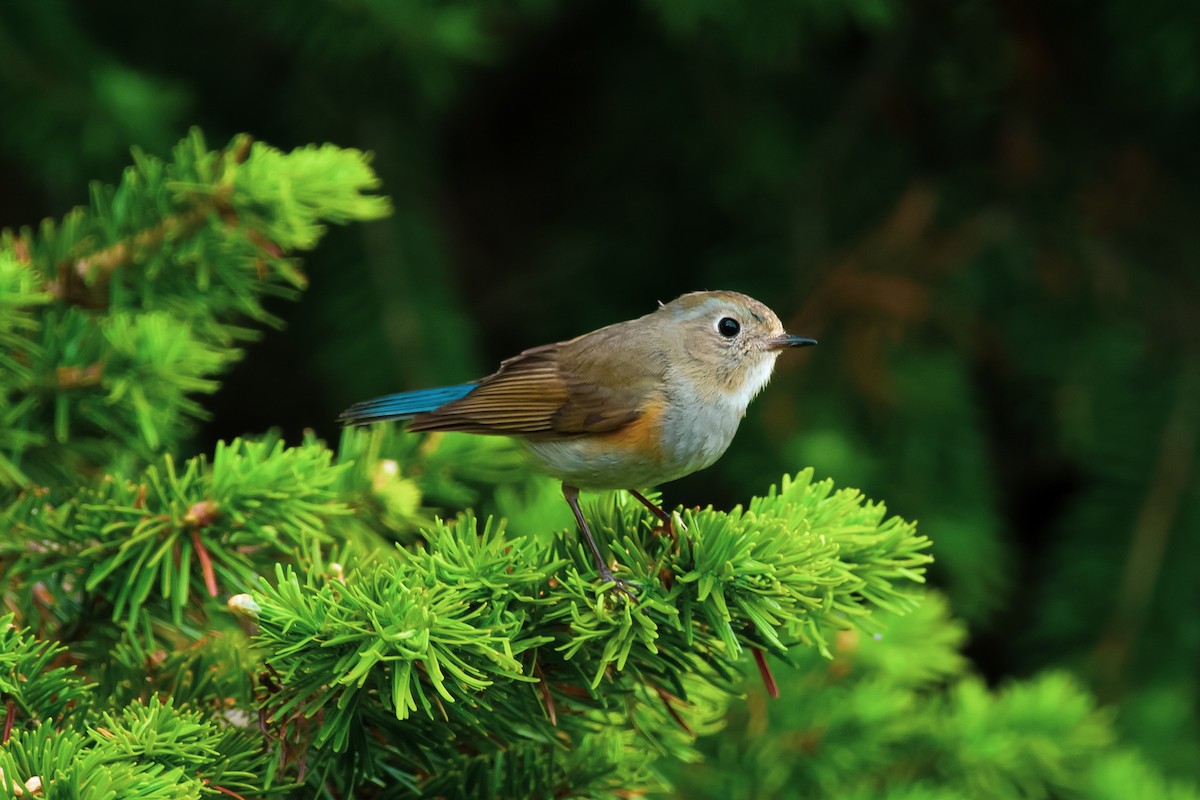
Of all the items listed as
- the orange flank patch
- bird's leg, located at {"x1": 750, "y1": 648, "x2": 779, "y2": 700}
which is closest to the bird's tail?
the orange flank patch

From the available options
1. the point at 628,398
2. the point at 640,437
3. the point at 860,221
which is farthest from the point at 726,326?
the point at 860,221

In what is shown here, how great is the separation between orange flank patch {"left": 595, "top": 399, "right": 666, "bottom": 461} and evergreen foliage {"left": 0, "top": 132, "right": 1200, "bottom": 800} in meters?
0.16

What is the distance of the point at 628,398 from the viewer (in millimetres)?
2490

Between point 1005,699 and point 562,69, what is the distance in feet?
8.90

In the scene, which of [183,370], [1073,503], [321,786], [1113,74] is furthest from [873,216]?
[321,786]

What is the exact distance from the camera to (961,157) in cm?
373

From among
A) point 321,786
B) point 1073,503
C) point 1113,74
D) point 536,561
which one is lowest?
point 321,786

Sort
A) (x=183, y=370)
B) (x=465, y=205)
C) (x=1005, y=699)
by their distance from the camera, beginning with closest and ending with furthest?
(x=183, y=370) < (x=1005, y=699) < (x=465, y=205)

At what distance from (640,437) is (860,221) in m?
1.46

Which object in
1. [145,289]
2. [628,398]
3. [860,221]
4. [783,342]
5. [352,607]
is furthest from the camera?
[860,221]

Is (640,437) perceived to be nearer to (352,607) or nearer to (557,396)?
(557,396)

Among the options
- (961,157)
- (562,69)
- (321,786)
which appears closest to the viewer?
(321,786)

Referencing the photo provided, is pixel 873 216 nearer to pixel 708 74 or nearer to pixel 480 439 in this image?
pixel 708 74

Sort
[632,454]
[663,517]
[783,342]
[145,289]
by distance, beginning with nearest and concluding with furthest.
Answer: [663,517] < [145,289] < [632,454] < [783,342]
